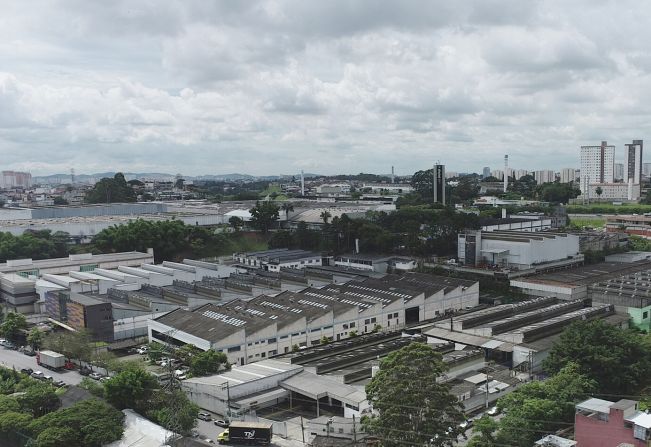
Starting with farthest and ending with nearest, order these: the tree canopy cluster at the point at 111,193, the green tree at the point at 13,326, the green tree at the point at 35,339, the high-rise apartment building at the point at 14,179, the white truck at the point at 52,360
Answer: the high-rise apartment building at the point at 14,179, the tree canopy cluster at the point at 111,193, the green tree at the point at 13,326, the green tree at the point at 35,339, the white truck at the point at 52,360

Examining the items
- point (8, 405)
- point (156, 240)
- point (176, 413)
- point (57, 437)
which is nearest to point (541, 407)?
point (176, 413)

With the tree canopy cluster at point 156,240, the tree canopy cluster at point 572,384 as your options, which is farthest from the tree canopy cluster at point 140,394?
the tree canopy cluster at point 156,240

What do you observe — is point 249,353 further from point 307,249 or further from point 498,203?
point 498,203

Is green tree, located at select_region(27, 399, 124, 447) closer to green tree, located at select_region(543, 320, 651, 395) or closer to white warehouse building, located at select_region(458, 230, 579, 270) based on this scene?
green tree, located at select_region(543, 320, 651, 395)

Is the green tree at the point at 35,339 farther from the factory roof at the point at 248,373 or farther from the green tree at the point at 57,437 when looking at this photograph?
the green tree at the point at 57,437

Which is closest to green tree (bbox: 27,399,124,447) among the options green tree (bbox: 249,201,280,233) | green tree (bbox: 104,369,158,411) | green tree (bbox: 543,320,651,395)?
green tree (bbox: 104,369,158,411)

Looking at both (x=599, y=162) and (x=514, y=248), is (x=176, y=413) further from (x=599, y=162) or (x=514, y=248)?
(x=599, y=162)
